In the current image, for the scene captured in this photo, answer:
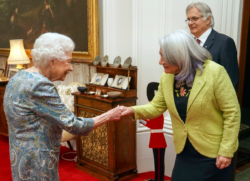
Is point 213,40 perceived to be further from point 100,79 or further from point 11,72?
point 11,72

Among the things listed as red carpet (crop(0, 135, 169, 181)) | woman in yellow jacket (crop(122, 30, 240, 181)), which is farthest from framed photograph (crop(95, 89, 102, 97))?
woman in yellow jacket (crop(122, 30, 240, 181))

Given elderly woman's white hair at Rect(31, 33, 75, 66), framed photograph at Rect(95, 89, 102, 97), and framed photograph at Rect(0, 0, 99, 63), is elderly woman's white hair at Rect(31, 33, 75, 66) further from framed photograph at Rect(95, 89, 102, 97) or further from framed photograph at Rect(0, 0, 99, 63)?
framed photograph at Rect(0, 0, 99, 63)

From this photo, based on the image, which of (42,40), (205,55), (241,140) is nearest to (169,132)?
(241,140)

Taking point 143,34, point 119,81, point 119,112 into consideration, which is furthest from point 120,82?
point 119,112

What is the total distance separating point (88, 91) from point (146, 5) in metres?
1.43

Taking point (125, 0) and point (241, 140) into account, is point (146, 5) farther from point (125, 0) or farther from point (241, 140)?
point (241, 140)

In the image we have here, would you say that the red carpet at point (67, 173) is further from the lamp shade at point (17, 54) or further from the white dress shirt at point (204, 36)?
the white dress shirt at point (204, 36)

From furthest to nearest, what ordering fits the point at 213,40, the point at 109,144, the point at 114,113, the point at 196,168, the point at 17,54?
the point at 17,54 < the point at 109,144 < the point at 213,40 < the point at 114,113 < the point at 196,168

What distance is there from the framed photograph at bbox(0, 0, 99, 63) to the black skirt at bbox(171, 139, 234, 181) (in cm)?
261

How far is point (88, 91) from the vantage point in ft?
13.4

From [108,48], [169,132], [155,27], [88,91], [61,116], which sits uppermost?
[155,27]

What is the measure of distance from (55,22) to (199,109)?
147 inches

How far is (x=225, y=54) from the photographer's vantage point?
8.02ft

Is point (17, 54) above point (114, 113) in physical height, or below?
above
